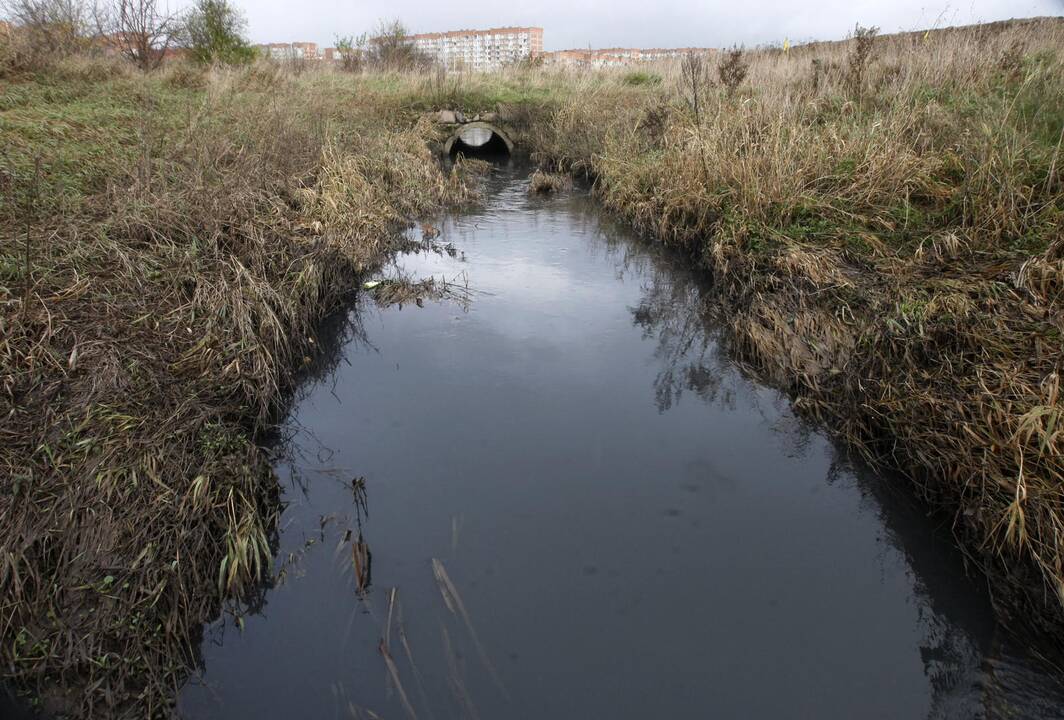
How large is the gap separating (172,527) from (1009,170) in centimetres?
569

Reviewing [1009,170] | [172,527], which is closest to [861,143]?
[1009,170]

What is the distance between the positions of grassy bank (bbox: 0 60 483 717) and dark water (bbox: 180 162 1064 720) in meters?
0.29

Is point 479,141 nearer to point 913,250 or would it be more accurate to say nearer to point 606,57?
point 606,57

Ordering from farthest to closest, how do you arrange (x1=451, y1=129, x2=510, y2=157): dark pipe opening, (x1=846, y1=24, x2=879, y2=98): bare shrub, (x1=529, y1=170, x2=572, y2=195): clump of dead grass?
(x1=451, y1=129, x2=510, y2=157): dark pipe opening < (x1=529, y1=170, x2=572, y2=195): clump of dead grass < (x1=846, y1=24, x2=879, y2=98): bare shrub

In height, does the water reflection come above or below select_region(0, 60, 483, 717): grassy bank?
below

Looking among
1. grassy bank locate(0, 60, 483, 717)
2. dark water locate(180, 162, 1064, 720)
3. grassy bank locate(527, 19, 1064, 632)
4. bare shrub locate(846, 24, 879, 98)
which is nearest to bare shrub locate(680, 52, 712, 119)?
grassy bank locate(527, 19, 1064, 632)

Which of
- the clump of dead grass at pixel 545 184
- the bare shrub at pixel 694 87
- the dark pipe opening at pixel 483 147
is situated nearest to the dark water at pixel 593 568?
the bare shrub at pixel 694 87

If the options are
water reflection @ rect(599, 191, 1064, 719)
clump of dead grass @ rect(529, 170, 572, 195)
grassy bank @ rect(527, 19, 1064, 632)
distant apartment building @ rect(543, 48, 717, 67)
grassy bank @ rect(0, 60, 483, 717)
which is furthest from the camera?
distant apartment building @ rect(543, 48, 717, 67)

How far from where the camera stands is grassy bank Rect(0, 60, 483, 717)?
2191mm

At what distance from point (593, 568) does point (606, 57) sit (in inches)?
741

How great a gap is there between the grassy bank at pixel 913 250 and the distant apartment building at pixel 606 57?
961 centimetres

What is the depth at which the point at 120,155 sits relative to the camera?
5.95 meters

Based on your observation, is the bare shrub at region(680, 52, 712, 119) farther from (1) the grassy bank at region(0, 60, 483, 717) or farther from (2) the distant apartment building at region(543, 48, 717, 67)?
(2) the distant apartment building at region(543, 48, 717, 67)

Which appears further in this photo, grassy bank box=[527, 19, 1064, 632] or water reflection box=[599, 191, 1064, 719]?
grassy bank box=[527, 19, 1064, 632]
